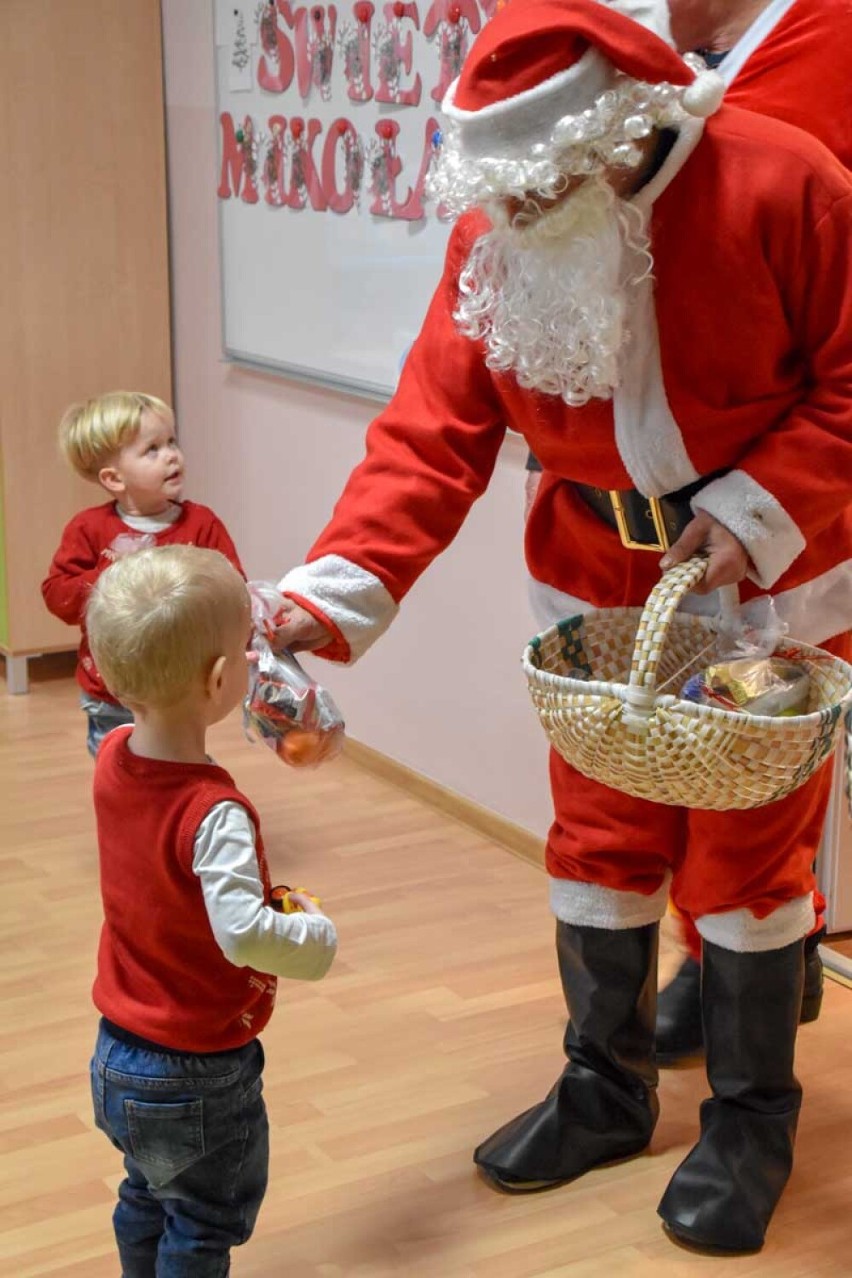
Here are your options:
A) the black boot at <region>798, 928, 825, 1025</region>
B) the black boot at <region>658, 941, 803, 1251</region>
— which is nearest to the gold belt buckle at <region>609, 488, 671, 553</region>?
the black boot at <region>658, 941, 803, 1251</region>

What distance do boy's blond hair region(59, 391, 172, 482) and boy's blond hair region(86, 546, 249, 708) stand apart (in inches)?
55.7

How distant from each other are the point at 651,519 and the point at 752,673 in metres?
0.21

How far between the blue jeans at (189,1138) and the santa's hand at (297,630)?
0.44m

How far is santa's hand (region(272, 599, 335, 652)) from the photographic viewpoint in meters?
1.87

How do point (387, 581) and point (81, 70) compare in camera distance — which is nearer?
point (387, 581)

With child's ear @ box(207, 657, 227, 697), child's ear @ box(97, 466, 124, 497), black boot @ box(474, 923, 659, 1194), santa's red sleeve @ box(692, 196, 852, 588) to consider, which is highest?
santa's red sleeve @ box(692, 196, 852, 588)

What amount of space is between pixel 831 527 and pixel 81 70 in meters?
2.73

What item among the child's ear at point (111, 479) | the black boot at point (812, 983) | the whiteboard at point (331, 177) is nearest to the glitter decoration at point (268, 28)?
the whiteboard at point (331, 177)

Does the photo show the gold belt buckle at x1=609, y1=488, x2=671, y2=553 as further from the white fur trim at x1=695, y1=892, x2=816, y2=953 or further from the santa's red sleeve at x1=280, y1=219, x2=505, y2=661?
the white fur trim at x1=695, y1=892, x2=816, y2=953

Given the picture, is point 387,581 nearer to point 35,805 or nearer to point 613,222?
point 613,222

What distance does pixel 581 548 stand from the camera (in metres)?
2.01

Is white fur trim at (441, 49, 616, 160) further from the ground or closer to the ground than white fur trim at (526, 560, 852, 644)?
further from the ground

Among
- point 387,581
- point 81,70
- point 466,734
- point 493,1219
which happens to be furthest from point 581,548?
point 81,70

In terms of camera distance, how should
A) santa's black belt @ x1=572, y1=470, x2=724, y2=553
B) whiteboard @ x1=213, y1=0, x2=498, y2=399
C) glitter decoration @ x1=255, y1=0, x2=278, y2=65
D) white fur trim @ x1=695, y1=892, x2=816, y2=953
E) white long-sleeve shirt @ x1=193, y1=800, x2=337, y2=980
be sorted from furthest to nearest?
glitter decoration @ x1=255, y1=0, x2=278, y2=65 → whiteboard @ x1=213, y1=0, x2=498, y2=399 → white fur trim @ x1=695, y1=892, x2=816, y2=953 → santa's black belt @ x1=572, y1=470, x2=724, y2=553 → white long-sleeve shirt @ x1=193, y1=800, x2=337, y2=980
